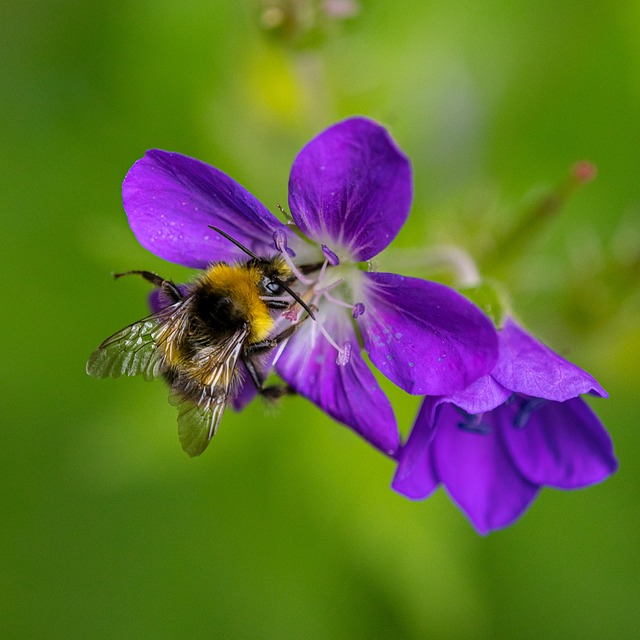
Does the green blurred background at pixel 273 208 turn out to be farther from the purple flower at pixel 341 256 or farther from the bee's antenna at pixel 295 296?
the bee's antenna at pixel 295 296

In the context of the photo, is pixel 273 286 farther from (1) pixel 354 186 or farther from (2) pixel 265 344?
(1) pixel 354 186

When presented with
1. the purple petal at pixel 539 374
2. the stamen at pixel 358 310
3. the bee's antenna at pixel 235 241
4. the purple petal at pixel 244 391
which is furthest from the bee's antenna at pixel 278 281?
the purple petal at pixel 539 374

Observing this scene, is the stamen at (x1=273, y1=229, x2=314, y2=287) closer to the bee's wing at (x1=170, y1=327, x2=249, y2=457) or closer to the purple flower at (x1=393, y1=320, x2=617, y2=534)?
the bee's wing at (x1=170, y1=327, x2=249, y2=457)

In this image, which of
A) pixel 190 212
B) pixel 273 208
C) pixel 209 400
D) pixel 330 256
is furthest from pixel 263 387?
pixel 273 208

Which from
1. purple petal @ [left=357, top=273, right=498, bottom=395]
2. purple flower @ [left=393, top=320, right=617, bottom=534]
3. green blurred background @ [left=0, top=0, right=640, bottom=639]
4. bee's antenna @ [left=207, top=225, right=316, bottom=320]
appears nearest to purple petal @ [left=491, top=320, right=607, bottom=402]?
purple flower @ [left=393, top=320, right=617, bottom=534]

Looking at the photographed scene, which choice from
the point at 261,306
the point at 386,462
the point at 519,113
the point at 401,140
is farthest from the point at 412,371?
the point at 519,113
